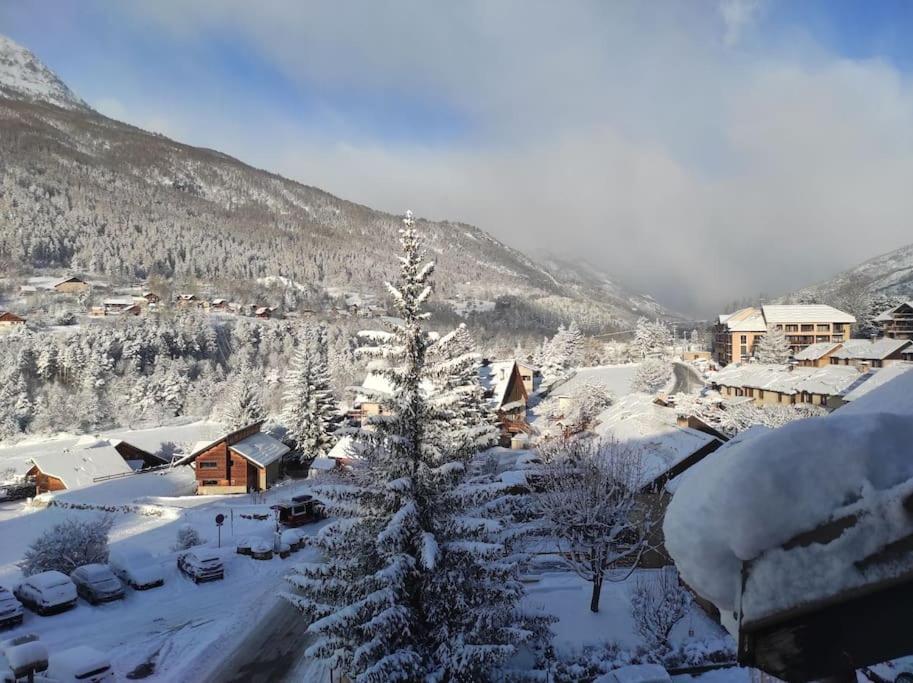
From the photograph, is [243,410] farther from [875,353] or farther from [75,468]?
[875,353]

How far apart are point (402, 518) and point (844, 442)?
39.3ft

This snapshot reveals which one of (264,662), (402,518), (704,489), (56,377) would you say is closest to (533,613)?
(402,518)

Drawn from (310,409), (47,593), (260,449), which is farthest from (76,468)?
(47,593)

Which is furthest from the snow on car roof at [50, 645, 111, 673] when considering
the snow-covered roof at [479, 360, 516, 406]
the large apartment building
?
the large apartment building

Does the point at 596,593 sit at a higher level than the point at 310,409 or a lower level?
lower

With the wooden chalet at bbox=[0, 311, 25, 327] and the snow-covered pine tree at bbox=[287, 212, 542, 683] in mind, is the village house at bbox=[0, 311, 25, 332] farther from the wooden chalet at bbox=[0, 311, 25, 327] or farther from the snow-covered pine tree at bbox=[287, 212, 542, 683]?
the snow-covered pine tree at bbox=[287, 212, 542, 683]

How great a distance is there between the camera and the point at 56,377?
8375cm

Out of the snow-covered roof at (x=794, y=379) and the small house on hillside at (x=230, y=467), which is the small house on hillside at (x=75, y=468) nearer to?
the small house on hillside at (x=230, y=467)

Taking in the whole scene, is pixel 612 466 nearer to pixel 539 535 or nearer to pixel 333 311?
pixel 539 535

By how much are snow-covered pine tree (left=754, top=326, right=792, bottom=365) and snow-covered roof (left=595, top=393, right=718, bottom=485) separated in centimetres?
3576

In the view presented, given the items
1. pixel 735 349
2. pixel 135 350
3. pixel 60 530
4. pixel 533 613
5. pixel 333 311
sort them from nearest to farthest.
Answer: pixel 533 613, pixel 60 530, pixel 735 349, pixel 135 350, pixel 333 311

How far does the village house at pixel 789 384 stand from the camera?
44.9 metres

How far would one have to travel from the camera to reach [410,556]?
1284 cm

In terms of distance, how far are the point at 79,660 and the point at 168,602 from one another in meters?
5.87
